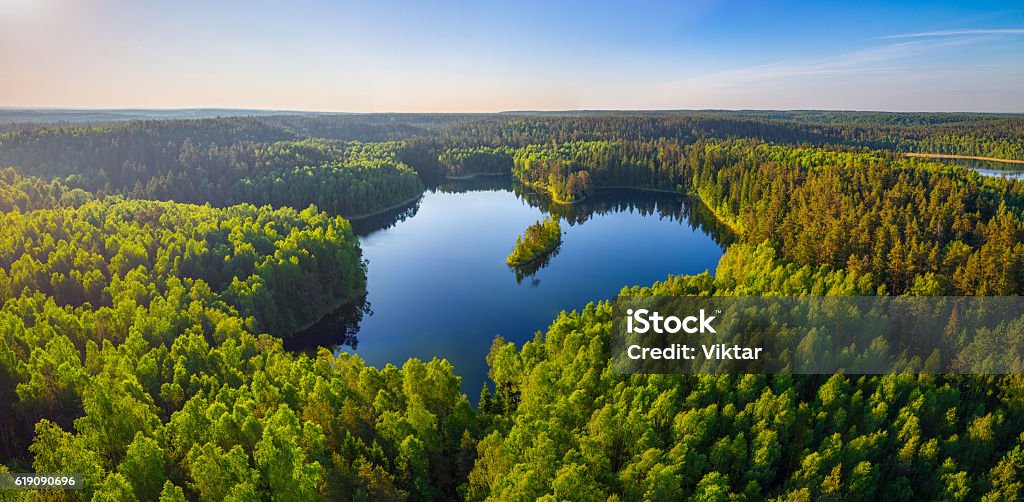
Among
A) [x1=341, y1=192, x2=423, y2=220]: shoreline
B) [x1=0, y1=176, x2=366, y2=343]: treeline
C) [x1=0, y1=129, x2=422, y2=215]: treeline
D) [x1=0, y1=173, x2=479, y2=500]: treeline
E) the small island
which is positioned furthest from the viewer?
[x1=341, y1=192, x2=423, y2=220]: shoreline

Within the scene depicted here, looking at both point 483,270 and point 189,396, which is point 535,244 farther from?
point 189,396

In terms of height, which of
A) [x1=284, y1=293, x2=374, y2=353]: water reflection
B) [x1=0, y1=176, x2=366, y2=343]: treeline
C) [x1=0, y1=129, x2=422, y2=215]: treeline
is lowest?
[x1=284, y1=293, x2=374, y2=353]: water reflection

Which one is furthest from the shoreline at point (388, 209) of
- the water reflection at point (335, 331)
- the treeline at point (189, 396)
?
the treeline at point (189, 396)

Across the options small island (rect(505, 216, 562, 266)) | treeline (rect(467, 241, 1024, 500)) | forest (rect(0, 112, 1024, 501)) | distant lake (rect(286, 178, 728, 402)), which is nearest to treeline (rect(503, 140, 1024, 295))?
forest (rect(0, 112, 1024, 501))

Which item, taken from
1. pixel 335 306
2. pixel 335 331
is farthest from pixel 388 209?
pixel 335 331

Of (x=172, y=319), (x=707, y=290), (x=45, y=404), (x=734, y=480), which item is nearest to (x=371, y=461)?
(x=734, y=480)

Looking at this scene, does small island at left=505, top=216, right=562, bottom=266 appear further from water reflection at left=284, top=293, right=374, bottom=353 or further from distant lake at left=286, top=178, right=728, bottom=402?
water reflection at left=284, top=293, right=374, bottom=353
